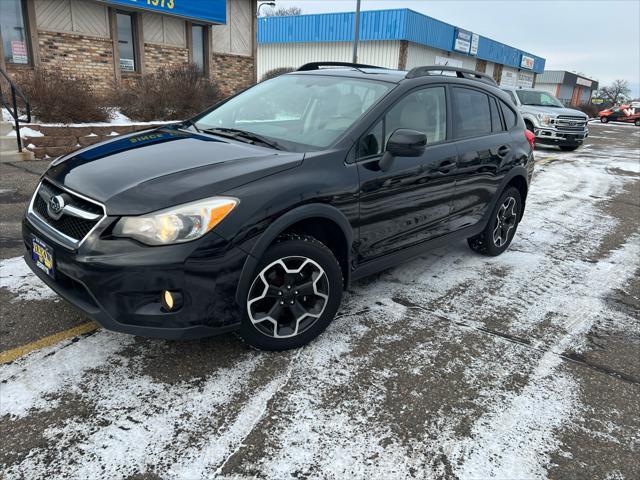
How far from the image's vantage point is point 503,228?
5145mm

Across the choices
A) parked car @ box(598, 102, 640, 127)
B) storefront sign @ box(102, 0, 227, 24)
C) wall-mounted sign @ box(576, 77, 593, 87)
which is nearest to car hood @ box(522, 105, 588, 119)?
storefront sign @ box(102, 0, 227, 24)

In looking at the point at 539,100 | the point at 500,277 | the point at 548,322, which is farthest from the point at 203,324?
the point at 539,100

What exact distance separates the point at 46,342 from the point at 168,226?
1.25 meters

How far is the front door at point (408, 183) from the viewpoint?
330 centimetres

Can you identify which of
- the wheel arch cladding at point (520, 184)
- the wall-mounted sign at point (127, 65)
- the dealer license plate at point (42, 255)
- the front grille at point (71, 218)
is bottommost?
the dealer license plate at point (42, 255)

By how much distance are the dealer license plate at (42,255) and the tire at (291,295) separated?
107 centimetres

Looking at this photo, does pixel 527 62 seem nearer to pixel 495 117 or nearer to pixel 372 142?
pixel 495 117

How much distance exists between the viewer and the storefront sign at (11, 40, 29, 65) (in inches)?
478

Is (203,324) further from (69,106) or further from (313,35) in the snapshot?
(313,35)

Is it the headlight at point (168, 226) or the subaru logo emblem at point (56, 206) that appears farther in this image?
the subaru logo emblem at point (56, 206)

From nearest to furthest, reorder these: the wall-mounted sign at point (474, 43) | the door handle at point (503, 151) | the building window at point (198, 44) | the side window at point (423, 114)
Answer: the side window at point (423, 114) < the door handle at point (503, 151) < the building window at point (198, 44) < the wall-mounted sign at point (474, 43)

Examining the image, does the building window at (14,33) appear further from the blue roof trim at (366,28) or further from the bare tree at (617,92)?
the bare tree at (617,92)

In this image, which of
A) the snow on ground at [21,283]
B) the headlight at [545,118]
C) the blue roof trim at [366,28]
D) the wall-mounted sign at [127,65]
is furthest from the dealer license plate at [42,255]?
the blue roof trim at [366,28]

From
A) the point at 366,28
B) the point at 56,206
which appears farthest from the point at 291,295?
the point at 366,28
